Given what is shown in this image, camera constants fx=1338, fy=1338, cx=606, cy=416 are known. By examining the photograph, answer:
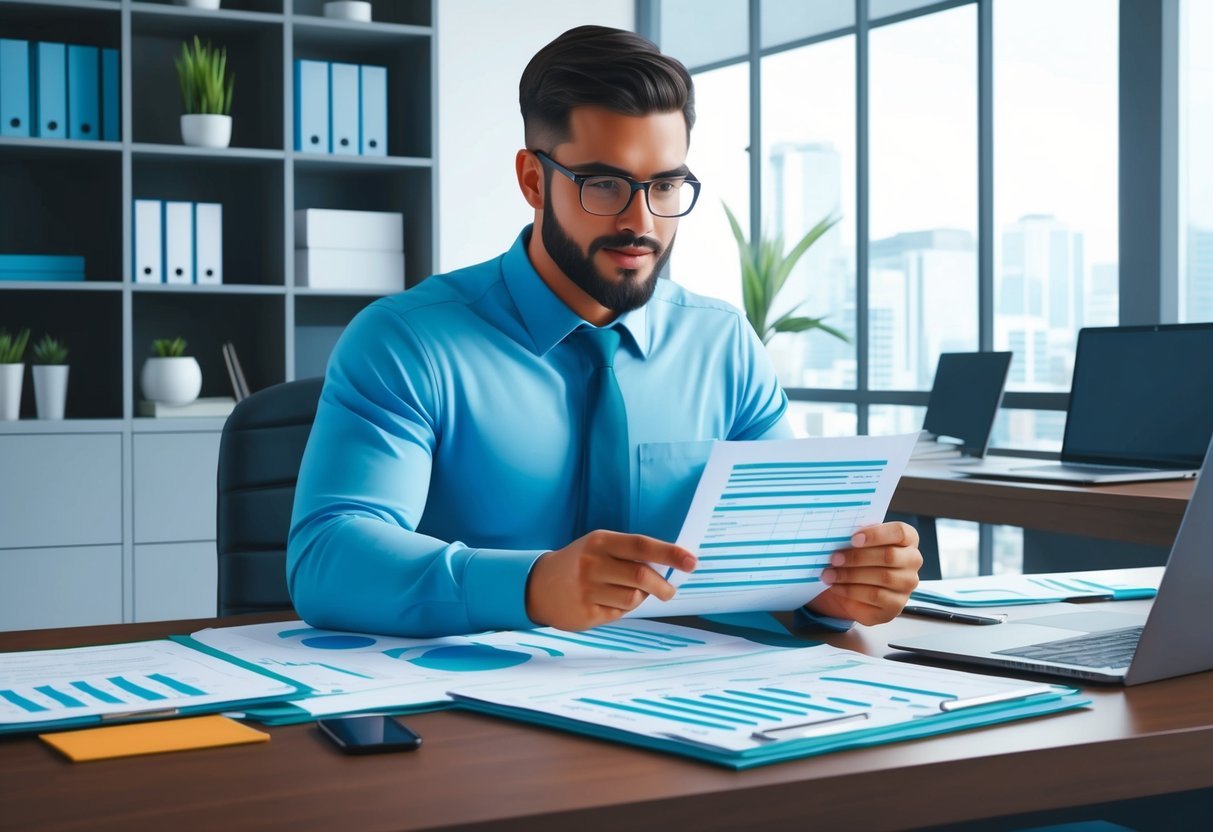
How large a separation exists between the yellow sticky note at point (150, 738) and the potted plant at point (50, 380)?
3.02 m

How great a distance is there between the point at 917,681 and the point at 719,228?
4.55 m

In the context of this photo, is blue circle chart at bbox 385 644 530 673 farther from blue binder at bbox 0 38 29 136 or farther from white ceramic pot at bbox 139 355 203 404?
blue binder at bbox 0 38 29 136

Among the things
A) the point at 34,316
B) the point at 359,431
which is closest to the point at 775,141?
the point at 34,316

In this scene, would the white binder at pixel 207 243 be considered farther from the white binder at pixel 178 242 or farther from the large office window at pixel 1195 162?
the large office window at pixel 1195 162

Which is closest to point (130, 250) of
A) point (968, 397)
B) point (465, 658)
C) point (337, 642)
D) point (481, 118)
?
point (481, 118)

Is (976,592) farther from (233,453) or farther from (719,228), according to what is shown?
(719,228)

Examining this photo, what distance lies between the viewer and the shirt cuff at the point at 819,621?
1215mm

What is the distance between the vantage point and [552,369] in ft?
5.14

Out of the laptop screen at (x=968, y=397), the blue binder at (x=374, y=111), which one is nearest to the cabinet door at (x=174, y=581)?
the blue binder at (x=374, y=111)

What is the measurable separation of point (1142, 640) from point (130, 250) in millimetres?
3269

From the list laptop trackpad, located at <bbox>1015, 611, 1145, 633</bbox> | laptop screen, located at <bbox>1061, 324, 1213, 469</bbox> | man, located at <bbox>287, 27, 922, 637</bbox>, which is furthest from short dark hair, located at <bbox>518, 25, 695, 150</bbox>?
laptop screen, located at <bbox>1061, 324, 1213, 469</bbox>

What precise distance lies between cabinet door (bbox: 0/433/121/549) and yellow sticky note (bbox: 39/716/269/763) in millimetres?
2984

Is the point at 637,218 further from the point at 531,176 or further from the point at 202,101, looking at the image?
the point at 202,101

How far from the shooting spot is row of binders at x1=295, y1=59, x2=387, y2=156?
3.85 metres
